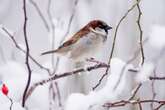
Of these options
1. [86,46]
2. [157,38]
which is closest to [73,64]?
[86,46]

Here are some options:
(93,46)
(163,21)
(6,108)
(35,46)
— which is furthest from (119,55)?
(6,108)

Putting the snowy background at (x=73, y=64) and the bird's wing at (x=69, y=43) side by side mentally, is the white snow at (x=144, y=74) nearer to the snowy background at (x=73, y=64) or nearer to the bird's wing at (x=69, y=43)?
the snowy background at (x=73, y=64)

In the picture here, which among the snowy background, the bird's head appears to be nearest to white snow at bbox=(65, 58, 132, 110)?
the snowy background

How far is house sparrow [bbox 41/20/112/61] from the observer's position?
945mm

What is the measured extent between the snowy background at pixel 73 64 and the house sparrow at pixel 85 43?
2 cm

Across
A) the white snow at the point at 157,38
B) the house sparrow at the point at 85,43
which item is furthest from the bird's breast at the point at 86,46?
the white snow at the point at 157,38

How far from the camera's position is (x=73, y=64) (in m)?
1.17

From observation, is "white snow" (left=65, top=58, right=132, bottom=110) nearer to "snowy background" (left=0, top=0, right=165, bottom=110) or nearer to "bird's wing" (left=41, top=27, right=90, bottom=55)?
"snowy background" (left=0, top=0, right=165, bottom=110)

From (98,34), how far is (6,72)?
19 centimetres

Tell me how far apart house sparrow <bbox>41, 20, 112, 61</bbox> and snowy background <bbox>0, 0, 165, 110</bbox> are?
23 millimetres

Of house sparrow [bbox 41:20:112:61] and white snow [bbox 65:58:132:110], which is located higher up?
house sparrow [bbox 41:20:112:61]

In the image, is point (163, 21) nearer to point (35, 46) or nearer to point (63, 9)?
point (63, 9)

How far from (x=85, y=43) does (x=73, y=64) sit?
20 centimetres

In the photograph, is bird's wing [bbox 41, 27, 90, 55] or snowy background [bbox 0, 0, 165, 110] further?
bird's wing [bbox 41, 27, 90, 55]
